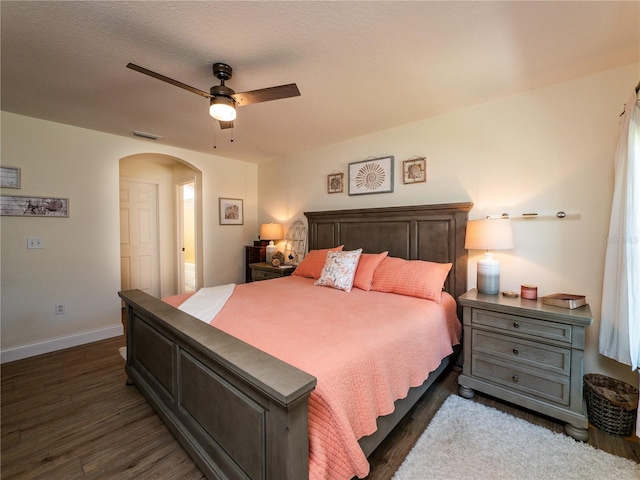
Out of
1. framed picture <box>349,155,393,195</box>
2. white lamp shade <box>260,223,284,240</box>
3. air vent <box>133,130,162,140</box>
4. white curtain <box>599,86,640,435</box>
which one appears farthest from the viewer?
white lamp shade <box>260,223,284,240</box>

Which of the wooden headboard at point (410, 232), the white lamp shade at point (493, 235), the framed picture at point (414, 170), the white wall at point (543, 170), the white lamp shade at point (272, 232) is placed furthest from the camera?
the white lamp shade at point (272, 232)

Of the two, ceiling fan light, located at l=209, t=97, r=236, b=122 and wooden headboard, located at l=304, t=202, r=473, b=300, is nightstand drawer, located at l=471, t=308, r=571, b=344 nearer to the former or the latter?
wooden headboard, located at l=304, t=202, r=473, b=300

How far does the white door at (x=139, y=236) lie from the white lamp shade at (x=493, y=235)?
499cm

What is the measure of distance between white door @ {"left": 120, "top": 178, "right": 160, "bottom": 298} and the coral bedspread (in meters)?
3.09

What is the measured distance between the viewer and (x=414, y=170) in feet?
9.86

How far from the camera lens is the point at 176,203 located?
16.6ft

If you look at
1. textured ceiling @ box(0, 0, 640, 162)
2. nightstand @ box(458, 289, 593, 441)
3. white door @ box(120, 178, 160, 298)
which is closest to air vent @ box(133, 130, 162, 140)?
textured ceiling @ box(0, 0, 640, 162)

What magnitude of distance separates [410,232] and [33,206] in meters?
4.01

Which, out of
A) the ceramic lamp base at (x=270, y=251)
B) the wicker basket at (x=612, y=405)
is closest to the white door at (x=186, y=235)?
the ceramic lamp base at (x=270, y=251)

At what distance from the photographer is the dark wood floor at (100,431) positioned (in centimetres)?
153

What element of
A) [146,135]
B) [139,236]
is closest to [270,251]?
[146,135]

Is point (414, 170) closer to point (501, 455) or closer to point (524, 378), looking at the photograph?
point (524, 378)

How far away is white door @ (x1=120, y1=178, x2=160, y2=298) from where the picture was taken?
4527mm

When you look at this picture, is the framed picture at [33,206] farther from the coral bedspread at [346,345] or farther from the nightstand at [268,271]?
the nightstand at [268,271]
